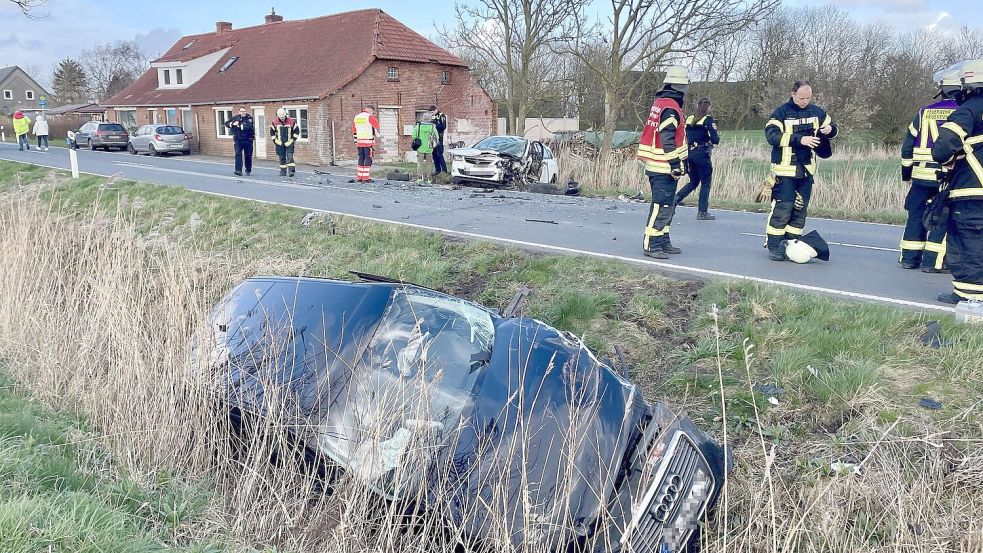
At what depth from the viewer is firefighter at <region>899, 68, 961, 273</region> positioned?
7309 mm

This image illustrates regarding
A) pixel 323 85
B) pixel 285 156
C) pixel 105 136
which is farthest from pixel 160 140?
pixel 285 156

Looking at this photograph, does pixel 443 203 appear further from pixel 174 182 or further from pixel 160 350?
pixel 160 350

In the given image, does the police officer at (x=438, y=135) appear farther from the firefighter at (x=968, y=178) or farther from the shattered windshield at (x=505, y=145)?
the firefighter at (x=968, y=178)

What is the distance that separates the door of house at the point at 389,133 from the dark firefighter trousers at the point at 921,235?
22.7 metres

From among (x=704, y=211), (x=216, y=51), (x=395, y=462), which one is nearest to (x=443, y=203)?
(x=704, y=211)

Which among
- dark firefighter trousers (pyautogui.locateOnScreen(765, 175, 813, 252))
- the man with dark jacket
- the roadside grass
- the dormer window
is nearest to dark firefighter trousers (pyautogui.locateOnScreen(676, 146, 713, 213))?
dark firefighter trousers (pyautogui.locateOnScreen(765, 175, 813, 252))

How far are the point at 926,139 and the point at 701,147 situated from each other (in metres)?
3.93

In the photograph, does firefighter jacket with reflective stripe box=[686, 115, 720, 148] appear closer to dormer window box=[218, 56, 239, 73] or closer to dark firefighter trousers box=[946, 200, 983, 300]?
dark firefighter trousers box=[946, 200, 983, 300]

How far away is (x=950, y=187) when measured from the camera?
6109 mm

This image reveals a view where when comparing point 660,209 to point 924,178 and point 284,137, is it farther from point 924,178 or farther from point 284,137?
point 284,137

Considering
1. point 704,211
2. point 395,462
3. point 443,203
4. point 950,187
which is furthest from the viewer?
point 443,203

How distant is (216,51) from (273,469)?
36784 mm

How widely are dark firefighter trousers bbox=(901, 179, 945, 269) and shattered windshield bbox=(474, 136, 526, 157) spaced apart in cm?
975

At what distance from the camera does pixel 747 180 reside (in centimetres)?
1473
